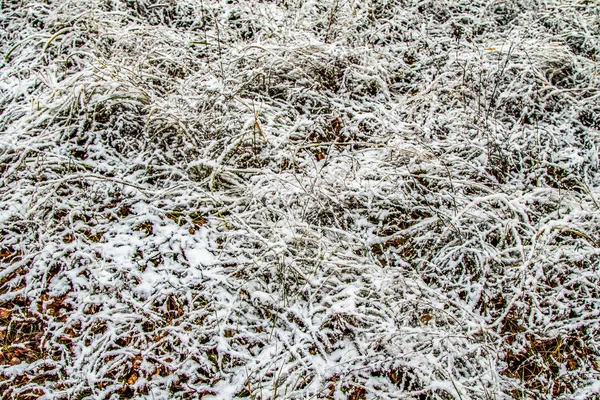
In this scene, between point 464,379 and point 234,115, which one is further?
point 234,115

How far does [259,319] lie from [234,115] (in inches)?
48.9

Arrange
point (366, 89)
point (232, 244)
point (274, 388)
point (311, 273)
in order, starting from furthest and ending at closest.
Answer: point (366, 89) → point (232, 244) → point (311, 273) → point (274, 388)

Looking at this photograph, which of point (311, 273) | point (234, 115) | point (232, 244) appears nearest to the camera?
point (311, 273)

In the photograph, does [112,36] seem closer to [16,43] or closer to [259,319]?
[16,43]

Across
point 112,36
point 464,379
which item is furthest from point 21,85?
point 464,379

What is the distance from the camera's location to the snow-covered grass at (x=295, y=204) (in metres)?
1.67

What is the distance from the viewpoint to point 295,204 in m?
2.14

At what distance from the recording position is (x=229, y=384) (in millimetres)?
1624

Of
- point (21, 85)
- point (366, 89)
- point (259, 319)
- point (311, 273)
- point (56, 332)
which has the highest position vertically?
point (366, 89)

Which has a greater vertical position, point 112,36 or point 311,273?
point 112,36

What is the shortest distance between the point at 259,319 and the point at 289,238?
412 millimetres

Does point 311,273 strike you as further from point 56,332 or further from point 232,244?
point 56,332

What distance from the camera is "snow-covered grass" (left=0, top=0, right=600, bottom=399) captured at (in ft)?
5.49

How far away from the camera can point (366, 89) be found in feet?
9.04
